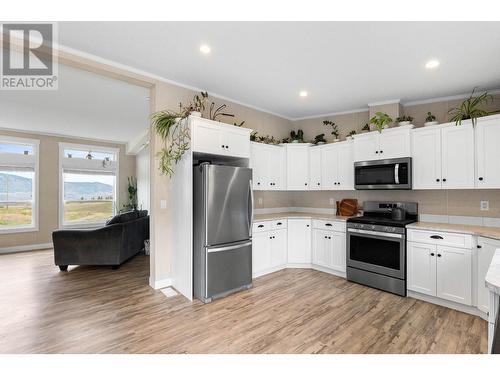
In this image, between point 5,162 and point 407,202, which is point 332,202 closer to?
point 407,202

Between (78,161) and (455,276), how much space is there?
26.7 ft

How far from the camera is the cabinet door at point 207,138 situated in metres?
3.21

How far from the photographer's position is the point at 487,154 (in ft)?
10.1

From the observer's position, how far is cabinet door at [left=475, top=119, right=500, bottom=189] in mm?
3033

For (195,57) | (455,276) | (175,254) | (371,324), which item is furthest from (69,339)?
(455,276)

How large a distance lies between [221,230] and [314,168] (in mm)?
2368

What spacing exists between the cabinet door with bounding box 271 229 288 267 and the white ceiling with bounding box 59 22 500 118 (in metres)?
2.32

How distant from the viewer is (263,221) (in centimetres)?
402

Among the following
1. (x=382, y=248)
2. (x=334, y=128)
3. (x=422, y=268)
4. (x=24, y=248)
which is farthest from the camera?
(x=24, y=248)

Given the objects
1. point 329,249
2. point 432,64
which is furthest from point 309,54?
point 329,249

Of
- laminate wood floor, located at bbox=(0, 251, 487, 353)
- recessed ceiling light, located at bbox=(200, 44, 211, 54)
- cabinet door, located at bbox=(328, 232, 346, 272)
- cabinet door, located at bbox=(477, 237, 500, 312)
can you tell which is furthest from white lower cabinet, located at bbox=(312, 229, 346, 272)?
recessed ceiling light, located at bbox=(200, 44, 211, 54)

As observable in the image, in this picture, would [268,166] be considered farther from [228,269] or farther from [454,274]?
[454,274]

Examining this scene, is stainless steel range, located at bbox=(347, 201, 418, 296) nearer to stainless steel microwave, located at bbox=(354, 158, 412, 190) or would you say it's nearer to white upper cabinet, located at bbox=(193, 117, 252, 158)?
stainless steel microwave, located at bbox=(354, 158, 412, 190)
